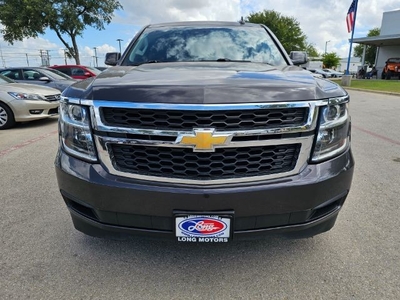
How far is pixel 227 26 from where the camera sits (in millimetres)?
3375

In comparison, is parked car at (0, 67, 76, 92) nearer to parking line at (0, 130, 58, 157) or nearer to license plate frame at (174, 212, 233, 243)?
parking line at (0, 130, 58, 157)

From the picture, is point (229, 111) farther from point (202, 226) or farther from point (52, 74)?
point (52, 74)

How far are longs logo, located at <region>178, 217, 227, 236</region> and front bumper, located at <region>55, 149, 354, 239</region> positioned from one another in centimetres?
7

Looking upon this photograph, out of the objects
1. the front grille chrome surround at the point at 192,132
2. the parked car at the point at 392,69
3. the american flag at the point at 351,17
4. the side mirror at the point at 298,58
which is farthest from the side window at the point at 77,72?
the parked car at the point at 392,69

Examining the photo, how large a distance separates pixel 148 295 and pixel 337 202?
1.32 m

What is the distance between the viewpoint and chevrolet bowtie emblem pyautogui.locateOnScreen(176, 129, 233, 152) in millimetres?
1597

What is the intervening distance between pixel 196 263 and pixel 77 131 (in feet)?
3.88

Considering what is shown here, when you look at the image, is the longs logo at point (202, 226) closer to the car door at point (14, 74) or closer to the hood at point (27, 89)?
the hood at point (27, 89)

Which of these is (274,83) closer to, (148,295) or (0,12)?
(148,295)

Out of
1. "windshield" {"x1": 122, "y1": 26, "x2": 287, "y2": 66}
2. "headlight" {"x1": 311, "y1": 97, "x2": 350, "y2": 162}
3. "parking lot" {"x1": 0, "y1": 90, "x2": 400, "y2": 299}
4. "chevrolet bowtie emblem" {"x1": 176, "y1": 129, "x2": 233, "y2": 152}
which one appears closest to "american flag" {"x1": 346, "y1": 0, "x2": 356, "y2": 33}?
"windshield" {"x1": 122, "y1": 26, "x2": 287, "y2": 66}

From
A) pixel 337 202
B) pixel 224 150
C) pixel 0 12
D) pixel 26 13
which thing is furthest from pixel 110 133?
pixel 0 12

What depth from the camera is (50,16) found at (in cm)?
1900

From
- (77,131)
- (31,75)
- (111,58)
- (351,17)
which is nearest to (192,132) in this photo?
(77,131)

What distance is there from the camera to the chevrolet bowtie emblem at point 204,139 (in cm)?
160
